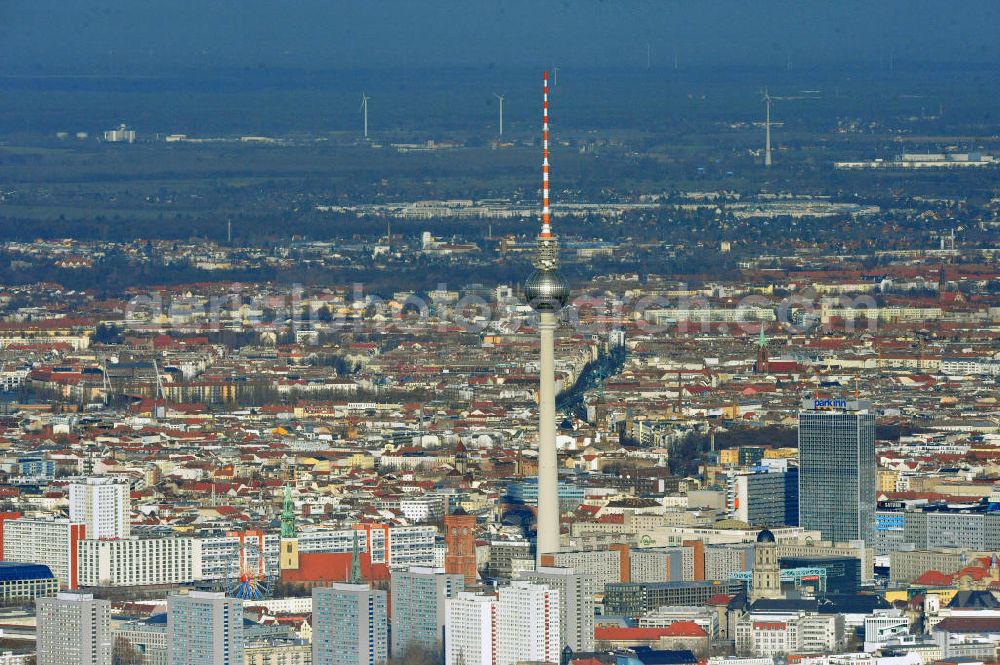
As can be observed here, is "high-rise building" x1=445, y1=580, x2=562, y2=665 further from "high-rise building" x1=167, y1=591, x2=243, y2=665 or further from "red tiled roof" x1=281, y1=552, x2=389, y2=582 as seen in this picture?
"red tiled roof" x1=281, y1=552, x2=389, y2=582

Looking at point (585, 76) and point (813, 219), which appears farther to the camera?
point (585, 76)

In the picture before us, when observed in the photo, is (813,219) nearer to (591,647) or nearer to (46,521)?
(46,521)

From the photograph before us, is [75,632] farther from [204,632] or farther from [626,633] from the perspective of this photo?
[626,633]

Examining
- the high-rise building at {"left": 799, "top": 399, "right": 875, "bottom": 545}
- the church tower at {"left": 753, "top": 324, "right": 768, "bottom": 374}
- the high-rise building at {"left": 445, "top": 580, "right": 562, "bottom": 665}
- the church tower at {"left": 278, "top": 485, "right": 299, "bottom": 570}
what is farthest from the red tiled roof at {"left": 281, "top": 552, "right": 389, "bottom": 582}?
the church tower at {"left": 753, "top": 324, "right": 768, "bottom": 374}

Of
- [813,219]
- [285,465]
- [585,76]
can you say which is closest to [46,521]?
[285,465]

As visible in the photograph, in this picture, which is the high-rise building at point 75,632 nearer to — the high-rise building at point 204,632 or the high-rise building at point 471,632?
the high-rise building at point 204,632

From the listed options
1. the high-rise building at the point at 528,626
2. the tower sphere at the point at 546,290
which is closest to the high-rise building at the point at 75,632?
the high-rise building at the point at 528,626
